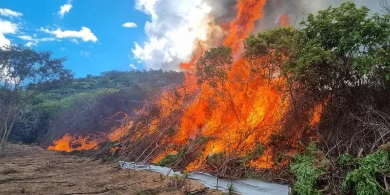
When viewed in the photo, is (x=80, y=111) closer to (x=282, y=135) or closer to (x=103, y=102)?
(x=103, y=102)

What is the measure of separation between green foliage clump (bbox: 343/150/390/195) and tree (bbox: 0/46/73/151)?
97.0 feet

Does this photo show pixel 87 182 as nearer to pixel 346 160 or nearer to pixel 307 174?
pixel 307 174

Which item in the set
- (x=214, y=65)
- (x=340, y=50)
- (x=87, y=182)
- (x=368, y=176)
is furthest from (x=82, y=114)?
(x=368, y=176)

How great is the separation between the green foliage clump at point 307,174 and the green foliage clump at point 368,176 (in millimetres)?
935

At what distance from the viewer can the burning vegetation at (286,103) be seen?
10.4m

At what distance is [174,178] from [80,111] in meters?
31.4

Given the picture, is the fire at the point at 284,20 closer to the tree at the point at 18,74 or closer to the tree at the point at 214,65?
the tree at the point at 214,65

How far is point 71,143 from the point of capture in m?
34.3

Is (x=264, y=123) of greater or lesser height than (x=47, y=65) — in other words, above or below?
below

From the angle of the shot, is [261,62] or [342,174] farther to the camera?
[261,62]

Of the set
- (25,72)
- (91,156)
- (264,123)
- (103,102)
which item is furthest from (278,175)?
(103,102)

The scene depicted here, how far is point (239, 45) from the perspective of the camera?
20281 mm

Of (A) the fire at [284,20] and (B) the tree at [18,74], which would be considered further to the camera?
(B) the tree at [18,74]

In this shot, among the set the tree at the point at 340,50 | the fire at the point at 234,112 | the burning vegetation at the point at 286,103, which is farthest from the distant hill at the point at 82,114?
the tree at the point at 340,50
